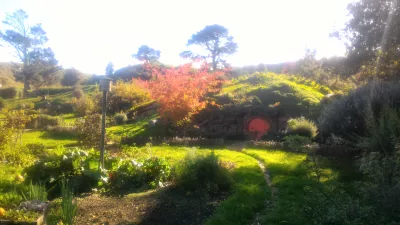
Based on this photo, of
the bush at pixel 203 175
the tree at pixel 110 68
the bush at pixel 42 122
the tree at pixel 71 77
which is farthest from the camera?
the tree at pixel 71 77

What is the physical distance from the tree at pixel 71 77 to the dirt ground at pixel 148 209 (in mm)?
44269

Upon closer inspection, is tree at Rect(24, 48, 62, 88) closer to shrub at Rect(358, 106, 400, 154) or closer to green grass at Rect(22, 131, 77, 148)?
green grass at Rect(22, 131, 77, 148)

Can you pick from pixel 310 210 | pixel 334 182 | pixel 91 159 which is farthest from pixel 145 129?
pixel 310 210

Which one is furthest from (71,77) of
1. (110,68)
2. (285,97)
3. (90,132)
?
(90,132)

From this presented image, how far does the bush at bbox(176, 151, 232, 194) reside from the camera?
613 centimetres

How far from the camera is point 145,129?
1566 centimetres

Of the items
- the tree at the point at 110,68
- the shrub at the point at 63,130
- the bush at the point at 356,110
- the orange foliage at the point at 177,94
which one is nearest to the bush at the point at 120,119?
the shrub at the point at 63,130

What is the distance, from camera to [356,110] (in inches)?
389

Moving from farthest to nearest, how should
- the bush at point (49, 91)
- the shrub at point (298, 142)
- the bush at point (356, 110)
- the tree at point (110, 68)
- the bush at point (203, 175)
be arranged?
the tree at point (110, 68)
the bush at point (49, 91)
the shrub at point (298, 142)
the bush at point (356, 110)
the bush at point (203, 175)

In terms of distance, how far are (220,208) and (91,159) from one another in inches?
131

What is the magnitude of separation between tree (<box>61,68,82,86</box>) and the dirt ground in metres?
44.3

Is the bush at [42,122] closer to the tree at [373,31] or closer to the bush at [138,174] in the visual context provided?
the bush at [138,174]

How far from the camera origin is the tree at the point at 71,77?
1838 inches

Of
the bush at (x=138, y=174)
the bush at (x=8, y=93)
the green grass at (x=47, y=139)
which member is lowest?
→ the green grass at (x=47, y=139)
